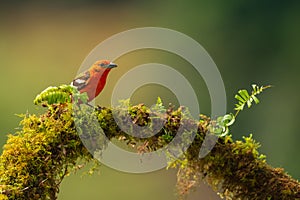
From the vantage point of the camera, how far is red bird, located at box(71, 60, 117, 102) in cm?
180

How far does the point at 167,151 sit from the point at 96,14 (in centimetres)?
475

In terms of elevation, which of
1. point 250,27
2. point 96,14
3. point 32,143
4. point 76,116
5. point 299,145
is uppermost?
point 250,27

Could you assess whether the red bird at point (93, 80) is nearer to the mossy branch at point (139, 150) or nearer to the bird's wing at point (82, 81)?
the bird's wing at point (82, 81)

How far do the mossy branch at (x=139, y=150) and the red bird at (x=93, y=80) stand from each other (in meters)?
0.38

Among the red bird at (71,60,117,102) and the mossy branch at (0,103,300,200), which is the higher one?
the red bird at (71,60,117,102)

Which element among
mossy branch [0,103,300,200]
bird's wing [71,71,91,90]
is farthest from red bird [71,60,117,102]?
mossy branch [0,103,300,200]

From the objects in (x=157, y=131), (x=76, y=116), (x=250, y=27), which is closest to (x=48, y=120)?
(x=76, y=116)

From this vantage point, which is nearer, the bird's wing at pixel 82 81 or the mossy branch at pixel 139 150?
the mossy branch at pixel 139 150

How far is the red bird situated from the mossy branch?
14.8 inches

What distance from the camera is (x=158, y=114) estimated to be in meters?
1.40

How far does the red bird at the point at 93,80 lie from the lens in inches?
71.0

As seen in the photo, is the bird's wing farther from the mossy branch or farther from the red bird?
the mossy branch

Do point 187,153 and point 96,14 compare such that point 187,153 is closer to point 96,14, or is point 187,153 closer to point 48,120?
point 48,120

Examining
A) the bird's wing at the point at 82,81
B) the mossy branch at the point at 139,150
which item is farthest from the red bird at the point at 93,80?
the mossy branch at the point at 139,150
